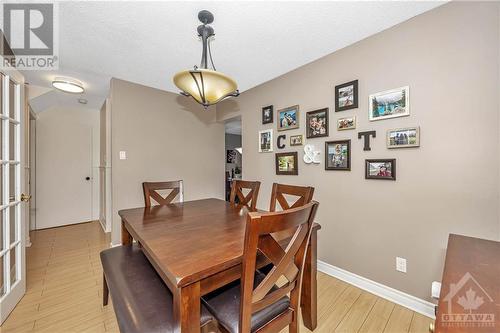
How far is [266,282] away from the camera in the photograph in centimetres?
86

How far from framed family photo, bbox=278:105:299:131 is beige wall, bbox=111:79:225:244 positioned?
1.58 metres

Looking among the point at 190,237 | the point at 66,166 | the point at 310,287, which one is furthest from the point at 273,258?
the point at 66,166

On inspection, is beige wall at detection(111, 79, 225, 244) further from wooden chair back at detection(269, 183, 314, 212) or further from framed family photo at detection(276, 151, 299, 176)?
wooden chair back at detection(269, 183, 314, 212)

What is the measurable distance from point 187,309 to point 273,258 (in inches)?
15.1

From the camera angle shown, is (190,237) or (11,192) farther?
(11,192)

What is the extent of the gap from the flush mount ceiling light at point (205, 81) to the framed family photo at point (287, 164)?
1.15 metres

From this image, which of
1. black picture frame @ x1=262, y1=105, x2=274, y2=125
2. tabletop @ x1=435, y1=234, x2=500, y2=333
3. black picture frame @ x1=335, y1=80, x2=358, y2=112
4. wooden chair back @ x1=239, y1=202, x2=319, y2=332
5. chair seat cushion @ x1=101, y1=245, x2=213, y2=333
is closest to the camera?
tabletop @ x1=435, y1=234, x2=500, y2=333

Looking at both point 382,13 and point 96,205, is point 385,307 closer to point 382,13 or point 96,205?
point 382,13

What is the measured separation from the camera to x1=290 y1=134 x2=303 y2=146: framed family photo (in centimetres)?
240

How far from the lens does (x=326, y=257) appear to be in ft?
7.06

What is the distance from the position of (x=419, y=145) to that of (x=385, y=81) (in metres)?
0.62

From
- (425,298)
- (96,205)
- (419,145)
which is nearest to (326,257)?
(425,298)

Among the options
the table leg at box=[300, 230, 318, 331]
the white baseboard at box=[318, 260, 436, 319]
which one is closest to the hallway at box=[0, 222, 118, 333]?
the table leg at box=[300, 230, 318, 331]

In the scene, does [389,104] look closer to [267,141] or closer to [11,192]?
[267,141]
